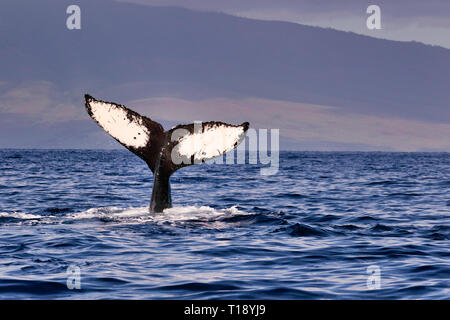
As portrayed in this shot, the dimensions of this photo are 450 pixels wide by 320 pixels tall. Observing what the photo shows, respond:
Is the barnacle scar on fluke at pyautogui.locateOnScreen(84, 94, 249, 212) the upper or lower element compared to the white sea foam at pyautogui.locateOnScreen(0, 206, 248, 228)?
upper

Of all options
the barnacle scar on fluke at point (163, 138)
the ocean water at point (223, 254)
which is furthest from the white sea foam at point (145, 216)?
the barnacle scar on fluke at point (163, 138)

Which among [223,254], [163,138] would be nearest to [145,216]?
[163,138]

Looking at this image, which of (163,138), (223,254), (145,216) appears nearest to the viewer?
(223,254)

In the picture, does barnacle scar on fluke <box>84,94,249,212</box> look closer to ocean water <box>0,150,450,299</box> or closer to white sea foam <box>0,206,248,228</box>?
white sea foam <box>0,206,248,228</box>

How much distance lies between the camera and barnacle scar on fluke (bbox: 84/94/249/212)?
10633 millimetres

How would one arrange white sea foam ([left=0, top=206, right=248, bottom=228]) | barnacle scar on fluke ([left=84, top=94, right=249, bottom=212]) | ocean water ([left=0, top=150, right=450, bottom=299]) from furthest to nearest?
1. white sea foam ([left=0, top=206, right=248, bottom=228])
2. barnacle scar on fluke ([left=84, top=94, right=249, bottom=212])
3. ocean water ([left=0, top=150, right=450, bottom=299])

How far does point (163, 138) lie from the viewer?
460 inches

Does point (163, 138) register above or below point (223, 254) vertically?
above

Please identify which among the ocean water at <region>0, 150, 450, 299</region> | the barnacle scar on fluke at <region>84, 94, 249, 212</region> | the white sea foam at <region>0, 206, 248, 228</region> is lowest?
the ocean water at <region>0, 150, 450, 299</region>

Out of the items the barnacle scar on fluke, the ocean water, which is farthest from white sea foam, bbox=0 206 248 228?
the barnacle scar on fluke

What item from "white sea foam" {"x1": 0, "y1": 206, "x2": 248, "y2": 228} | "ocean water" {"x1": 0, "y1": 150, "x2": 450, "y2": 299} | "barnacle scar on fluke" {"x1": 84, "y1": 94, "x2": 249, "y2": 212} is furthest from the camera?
"white sea foam" {"x1": 0, "y1": 206, "x2": 248, "y2": 228}

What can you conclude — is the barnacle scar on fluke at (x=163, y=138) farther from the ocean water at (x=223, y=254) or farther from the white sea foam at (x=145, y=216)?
the ocean water at (x=223, y=254)

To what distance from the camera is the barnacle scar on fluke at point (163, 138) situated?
1063 cm

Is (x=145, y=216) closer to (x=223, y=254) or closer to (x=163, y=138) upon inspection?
(x=163, y=138)
